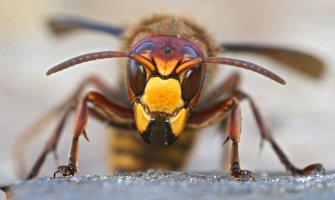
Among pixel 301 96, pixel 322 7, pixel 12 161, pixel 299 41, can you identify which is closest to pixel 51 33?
pixel 12 161

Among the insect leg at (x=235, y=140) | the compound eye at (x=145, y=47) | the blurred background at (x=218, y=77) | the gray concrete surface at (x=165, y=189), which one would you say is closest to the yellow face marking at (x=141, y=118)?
the compound eye at (x=145, y=47)

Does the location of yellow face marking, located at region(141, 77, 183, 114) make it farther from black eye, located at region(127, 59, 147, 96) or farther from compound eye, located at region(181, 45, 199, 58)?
compound eye, located at region(181, 45, 199, 58)

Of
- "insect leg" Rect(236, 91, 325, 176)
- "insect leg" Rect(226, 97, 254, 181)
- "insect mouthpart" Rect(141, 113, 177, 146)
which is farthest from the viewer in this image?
"insect leg" Rect(236, 91, 325, 176)

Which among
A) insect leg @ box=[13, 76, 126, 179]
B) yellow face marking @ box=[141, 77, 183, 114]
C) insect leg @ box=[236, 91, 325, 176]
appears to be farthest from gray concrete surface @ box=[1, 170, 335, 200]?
insect leg @ box=[13, 76, 126, 179]

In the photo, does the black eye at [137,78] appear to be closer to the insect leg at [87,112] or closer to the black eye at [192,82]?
the black eye at [192,82]

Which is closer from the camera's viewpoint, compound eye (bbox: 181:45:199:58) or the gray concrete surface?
the gray concrete surface

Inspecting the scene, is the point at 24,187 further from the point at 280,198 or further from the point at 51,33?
the point at 51,33

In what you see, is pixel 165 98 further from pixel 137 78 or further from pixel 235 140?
pixel 235 140
